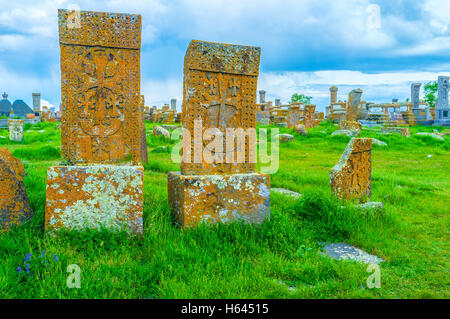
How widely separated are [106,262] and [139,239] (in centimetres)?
57

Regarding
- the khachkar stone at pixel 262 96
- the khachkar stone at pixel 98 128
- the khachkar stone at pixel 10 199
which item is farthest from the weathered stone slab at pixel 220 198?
the khachkar stone at pixel 262 96

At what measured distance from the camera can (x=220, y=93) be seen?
3.91m

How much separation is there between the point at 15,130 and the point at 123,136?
12940 millimetres

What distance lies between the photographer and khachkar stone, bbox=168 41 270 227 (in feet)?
12.0

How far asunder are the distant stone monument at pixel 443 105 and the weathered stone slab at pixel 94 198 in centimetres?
2682

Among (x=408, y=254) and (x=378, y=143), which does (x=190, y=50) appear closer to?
(x=408, y=254)

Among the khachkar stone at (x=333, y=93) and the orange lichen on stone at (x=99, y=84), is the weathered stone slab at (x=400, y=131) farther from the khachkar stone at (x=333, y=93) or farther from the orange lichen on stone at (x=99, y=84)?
the khachkar stone at (x=333, y=93)

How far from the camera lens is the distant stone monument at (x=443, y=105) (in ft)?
83.2

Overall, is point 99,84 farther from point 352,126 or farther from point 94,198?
point 352,126

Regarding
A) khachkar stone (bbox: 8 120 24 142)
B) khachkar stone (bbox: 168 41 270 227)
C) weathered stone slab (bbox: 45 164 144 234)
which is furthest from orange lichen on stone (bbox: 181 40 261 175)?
khachkar stone (bbox: 8 120 24 142)

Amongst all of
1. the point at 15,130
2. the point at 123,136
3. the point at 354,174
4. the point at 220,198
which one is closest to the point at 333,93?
the point at 15,130

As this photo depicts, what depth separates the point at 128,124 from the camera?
3662mm

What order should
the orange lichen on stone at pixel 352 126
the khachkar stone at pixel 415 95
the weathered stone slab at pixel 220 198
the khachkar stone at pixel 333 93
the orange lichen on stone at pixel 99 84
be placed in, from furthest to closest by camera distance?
1. the khachkar stone at pixel 333 93
2. the khachkar stone at pixel 415 95
3. the orange lichen on stone at pixel 352 126
4. the weathered stone slab at pixel 220 198
5. the orange lichen on stone at pixel 99 84
